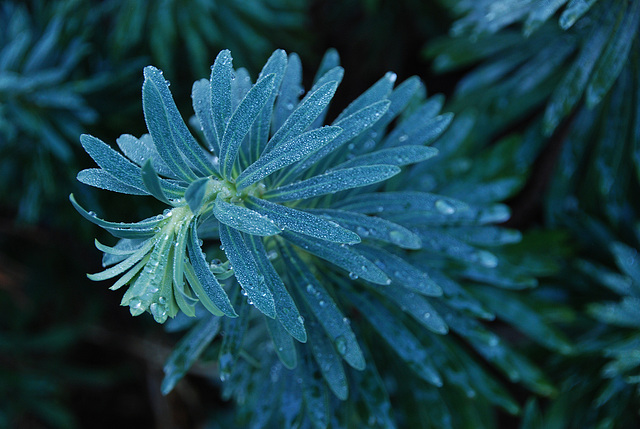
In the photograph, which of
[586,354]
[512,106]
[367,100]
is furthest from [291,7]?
[586,354]

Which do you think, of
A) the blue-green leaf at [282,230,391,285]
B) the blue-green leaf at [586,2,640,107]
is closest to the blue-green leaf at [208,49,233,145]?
the blue-green leaf at [282,230,391,285]

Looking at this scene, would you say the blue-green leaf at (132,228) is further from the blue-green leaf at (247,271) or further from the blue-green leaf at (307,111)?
the blue-green leaf at (307,111)

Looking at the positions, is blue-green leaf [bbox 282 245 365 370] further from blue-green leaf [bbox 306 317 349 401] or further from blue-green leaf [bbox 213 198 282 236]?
blue-green leaf [bbox 213 198 282 236]

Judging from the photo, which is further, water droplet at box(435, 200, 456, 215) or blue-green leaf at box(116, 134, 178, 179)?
water droplet at box(435, 200, 456, 215)

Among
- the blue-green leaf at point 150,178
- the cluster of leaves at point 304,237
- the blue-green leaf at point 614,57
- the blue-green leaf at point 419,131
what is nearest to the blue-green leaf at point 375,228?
the cluster of leaves at point 304,237

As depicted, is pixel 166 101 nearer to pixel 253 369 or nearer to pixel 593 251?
pixel 253 369

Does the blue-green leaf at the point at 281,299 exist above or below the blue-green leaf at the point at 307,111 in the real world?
below

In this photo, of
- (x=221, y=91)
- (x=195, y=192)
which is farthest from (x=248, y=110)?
(x=195, y=192)
